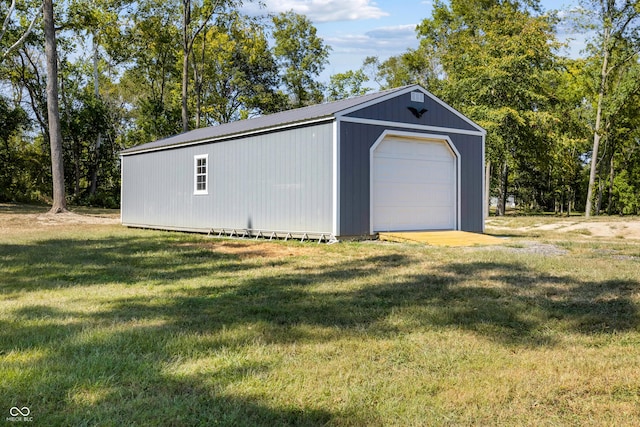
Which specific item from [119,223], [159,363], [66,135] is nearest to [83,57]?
[66,135]

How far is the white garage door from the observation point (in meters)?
11.3

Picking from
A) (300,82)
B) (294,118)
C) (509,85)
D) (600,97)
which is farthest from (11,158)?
(600,97)

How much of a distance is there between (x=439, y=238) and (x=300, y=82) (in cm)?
2753

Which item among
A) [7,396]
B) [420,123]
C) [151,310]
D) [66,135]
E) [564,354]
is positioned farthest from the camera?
[66,135]

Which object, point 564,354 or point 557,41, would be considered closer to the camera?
point 564,354

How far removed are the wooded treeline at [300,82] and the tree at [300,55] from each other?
0.26 feet

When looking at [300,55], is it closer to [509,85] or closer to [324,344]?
[509,85]

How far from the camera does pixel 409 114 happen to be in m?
11.6

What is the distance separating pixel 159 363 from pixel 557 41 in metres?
27.1

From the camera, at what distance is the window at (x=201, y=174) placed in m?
14.1

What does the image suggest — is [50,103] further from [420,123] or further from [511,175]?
[511,175]

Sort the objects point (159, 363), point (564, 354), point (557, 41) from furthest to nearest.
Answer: point (557, 41), point (564, 354), point (159, 363)

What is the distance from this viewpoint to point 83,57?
3177 centimetres

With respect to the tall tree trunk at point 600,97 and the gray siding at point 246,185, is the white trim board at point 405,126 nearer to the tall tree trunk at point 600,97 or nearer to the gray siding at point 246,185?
the gray siding at point 246,185
